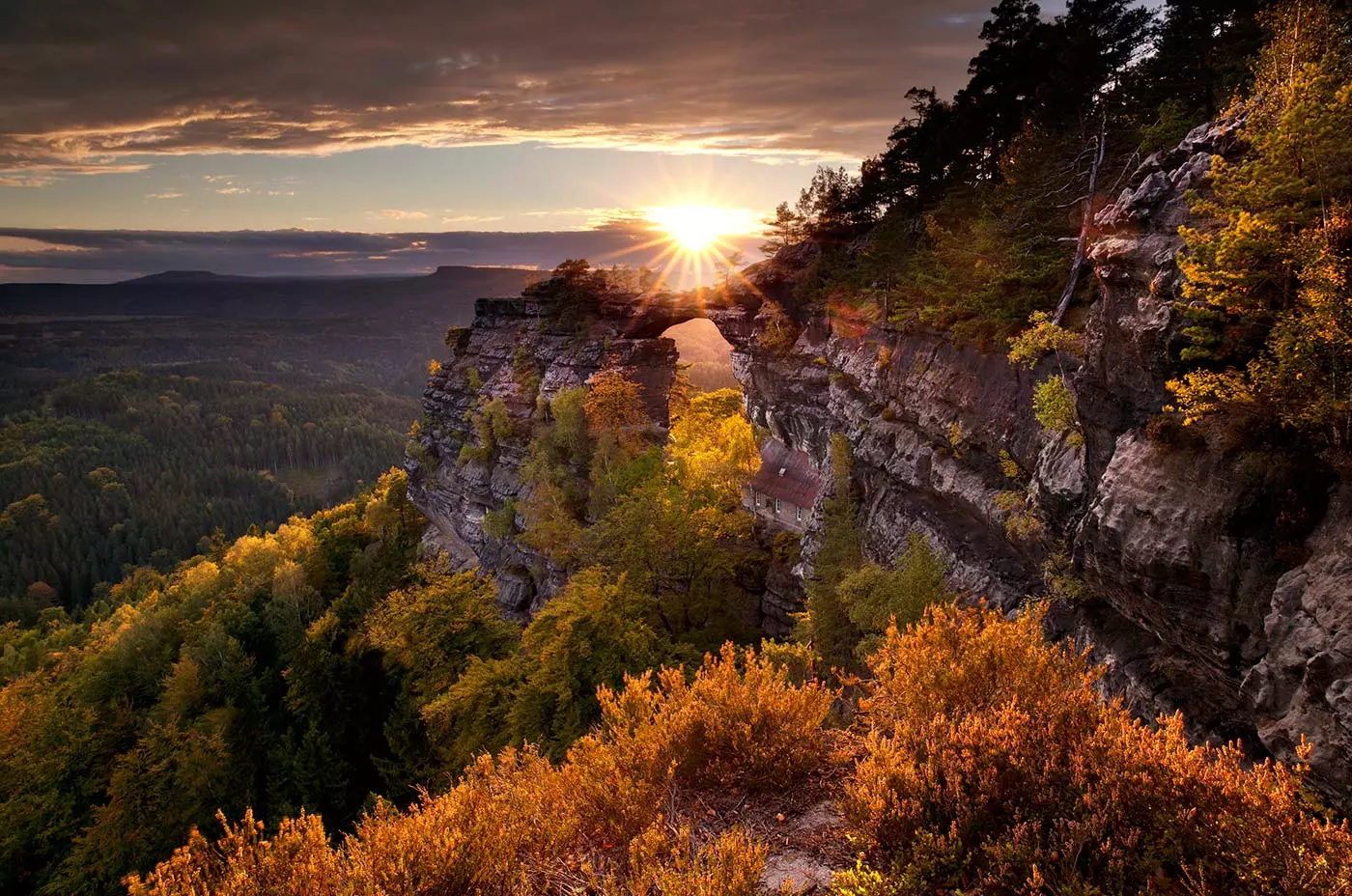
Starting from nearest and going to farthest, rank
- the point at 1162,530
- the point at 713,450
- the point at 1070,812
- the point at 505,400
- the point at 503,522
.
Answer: the point at 1070,812, the point at 1162,530, the point at 713,450, the point at 503,522, the point at 505,400

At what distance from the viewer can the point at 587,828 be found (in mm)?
10594

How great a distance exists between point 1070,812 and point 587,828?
274 inches

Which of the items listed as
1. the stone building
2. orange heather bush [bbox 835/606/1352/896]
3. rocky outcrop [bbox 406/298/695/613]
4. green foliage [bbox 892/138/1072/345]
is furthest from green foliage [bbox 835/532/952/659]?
rocky outcrop [bbox 406/298/695/613]

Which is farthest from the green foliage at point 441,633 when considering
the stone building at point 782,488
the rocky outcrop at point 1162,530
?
the rocky outcrop at point 1162,530

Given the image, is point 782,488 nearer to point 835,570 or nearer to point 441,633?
point 835,570

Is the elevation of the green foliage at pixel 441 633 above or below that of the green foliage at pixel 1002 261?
below

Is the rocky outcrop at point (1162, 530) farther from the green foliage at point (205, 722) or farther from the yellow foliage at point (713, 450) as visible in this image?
the green foliage at point (205, 722)

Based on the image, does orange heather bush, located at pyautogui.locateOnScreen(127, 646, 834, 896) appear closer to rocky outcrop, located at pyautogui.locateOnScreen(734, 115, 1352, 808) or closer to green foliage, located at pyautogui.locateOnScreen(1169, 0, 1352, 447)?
rocky outcrop, located at pyautogui.locateOnScreen(734, 115, 1352, 808)

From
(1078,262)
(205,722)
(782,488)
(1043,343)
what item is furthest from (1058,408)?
(205,722)

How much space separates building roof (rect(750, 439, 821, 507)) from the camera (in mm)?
38969

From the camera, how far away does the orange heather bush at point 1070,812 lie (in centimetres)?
697

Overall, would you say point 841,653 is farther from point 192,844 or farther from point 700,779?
point 192,844

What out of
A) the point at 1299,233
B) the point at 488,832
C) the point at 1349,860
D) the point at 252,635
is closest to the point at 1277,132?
the point at 1299,233

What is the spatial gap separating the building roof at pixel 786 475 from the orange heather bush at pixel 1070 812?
28.6 meters
